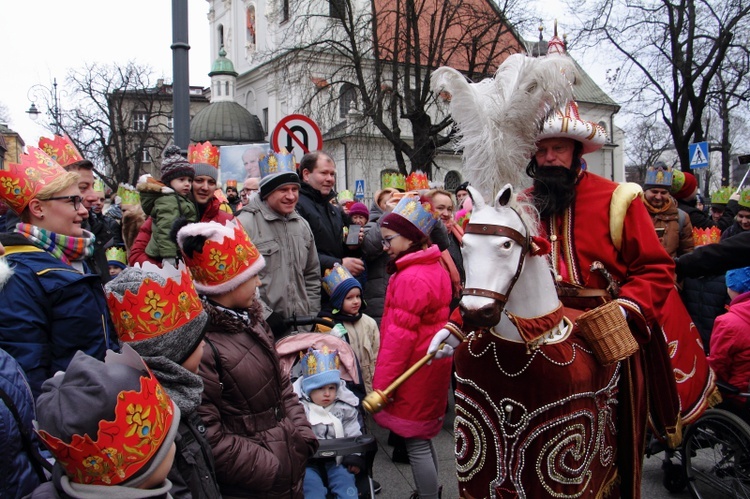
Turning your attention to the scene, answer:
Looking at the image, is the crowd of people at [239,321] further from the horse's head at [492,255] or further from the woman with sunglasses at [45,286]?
the horse's head at [492,255]

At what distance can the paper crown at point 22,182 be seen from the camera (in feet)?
10.8

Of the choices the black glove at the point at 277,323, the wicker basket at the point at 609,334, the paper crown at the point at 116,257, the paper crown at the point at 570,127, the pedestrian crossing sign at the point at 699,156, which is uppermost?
the pedestrian crossing sign at the point at 699,156

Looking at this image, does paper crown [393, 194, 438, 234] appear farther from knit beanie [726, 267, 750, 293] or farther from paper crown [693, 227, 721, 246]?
paper crown [693, 227, 721, 246]

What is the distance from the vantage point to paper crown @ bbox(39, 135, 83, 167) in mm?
4793

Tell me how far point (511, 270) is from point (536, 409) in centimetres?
70

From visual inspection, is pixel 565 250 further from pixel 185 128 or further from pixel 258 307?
pixel 185 128

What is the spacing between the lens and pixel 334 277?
5.19m

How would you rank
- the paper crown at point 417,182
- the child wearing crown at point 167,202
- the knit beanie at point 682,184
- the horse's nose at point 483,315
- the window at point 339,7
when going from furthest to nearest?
the window at point 339,7 → the paper crown at point 417,182 → the knit beanie at point 682,184 → the child wearing crown at point 167,202 → the horse's nose at point 483,315

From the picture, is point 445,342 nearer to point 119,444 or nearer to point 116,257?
point 119,444

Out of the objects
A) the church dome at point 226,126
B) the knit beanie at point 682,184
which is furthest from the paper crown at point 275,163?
the church dome at point 226,126

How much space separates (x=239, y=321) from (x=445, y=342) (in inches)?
40.7

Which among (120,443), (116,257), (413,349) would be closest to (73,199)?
(120,443)

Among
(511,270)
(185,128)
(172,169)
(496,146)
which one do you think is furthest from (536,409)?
(185,128)

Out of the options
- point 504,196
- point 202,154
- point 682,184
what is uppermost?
point 202,154
